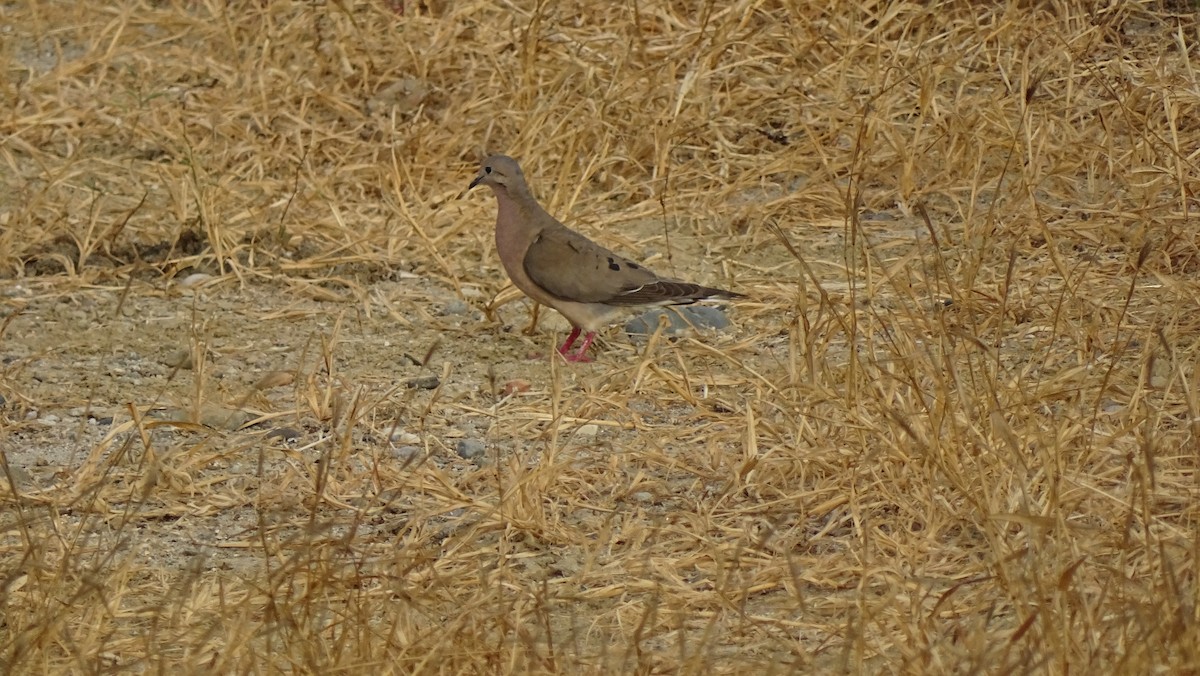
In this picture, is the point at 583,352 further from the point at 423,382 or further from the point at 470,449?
the point at 470,449

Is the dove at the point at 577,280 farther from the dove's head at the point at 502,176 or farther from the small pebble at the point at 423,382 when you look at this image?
the small pebble at the point at 423,382

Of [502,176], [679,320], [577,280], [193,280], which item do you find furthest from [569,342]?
[193,280]

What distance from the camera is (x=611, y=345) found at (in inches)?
210

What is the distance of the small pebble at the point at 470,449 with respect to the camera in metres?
4.25

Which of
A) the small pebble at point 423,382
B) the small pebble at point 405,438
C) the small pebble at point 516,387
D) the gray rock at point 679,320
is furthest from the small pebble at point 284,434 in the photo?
the gray rock at point 679,320

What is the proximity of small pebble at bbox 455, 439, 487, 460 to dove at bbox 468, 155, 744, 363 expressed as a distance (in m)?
0.78

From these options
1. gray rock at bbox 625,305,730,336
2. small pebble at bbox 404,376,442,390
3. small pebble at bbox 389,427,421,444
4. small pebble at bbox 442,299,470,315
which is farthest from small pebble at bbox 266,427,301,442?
gray rock at bbox 625,305,730,336

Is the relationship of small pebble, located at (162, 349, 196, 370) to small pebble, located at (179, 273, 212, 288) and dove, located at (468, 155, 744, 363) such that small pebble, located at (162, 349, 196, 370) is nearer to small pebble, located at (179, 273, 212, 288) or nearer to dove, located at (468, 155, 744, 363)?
small pebble, located at (179, 273, 212, 288)

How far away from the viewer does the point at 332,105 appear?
267 inches

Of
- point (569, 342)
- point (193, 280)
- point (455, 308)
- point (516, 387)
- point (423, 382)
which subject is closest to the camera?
point (516, 387)

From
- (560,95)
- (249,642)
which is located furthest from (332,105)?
(249,642)

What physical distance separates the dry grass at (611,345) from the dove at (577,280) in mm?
154

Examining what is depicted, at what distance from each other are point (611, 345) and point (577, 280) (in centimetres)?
39

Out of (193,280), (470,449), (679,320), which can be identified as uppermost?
(470,449)
